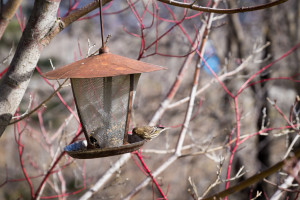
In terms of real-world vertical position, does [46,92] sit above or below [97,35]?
below

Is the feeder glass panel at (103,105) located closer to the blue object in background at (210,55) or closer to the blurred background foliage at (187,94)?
the blue object in background at (210,55)

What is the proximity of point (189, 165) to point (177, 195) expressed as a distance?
31.2 inches

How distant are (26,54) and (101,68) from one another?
49 cm

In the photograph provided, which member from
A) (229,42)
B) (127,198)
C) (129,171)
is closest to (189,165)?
(129,171)

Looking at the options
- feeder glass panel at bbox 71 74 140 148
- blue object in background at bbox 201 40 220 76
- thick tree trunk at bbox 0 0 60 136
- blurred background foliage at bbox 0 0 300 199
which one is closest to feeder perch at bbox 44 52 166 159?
feeder glass panel at bbox 71 74 140 148

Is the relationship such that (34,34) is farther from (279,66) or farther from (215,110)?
(215,110)

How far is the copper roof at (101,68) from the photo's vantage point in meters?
1.81

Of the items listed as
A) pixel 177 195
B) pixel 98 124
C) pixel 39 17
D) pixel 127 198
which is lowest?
pixel 177 195

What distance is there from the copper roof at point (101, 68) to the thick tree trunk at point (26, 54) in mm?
234

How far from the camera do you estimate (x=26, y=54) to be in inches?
82.8

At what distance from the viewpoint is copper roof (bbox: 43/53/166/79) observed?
181 centimetres

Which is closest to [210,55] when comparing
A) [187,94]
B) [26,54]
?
[26,54]

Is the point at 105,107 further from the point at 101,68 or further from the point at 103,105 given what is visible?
the point at 101,68

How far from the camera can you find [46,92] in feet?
32.6
